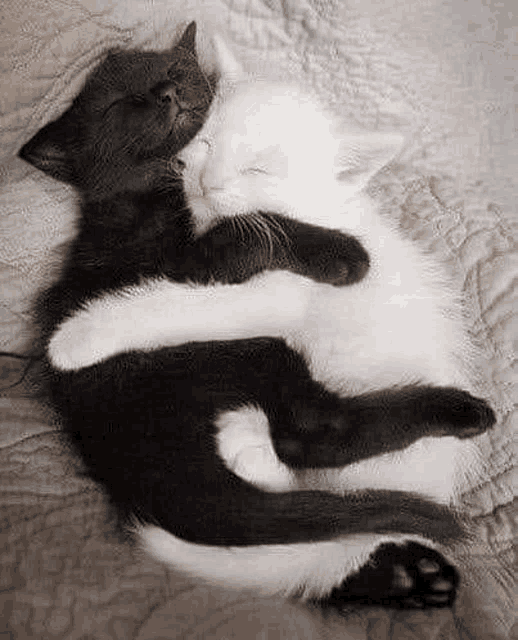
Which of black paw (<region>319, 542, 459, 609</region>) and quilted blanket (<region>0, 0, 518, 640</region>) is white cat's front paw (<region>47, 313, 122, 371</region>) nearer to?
quilted blanket (<region>0, 0, 518, 640</region>)

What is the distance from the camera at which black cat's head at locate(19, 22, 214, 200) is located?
829 millimetres

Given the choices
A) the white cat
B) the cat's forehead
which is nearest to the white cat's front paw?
the white cat

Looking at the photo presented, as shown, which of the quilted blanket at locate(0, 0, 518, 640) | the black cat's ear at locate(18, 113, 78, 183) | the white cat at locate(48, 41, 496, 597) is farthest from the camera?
the black cat's ear at locate(18, 113, 78, 183)

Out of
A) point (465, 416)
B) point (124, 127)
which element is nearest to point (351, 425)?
point (465, 416)

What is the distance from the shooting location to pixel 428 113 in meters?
0.80

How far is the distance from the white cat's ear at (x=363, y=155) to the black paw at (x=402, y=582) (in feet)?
1.45

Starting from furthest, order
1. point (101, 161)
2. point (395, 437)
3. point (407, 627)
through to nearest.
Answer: point (101, 161), point (395, 437), point (407, 627)

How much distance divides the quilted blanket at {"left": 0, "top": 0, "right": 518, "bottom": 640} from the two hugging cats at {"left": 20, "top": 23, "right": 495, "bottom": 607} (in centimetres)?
3

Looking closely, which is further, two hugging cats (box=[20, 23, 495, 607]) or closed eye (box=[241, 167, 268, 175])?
closed eye (box=[241, 167, 268, 175])

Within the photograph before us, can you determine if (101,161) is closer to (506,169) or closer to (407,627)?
(506,169)

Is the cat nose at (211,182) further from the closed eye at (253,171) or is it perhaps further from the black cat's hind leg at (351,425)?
the black cat's hind leg at (351,425)

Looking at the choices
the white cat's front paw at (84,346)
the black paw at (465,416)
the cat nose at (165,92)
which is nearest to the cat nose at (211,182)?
the cat nose at (165,92)

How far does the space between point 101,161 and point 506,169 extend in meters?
0.51

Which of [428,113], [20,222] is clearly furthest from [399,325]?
[20,222]
